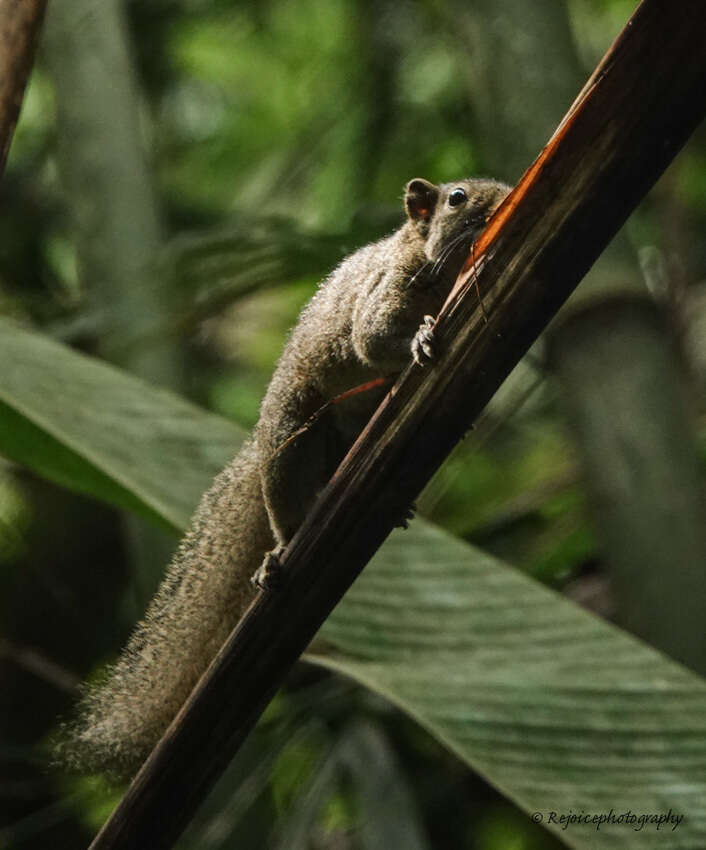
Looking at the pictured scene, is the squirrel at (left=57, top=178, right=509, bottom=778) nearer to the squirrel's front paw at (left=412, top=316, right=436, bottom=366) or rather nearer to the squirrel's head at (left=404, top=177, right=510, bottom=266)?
the squirrel's head at (left=404, top=177, right=510, bottom=266)

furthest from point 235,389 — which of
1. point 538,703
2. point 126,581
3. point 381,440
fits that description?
point 381,440

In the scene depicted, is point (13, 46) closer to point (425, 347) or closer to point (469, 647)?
point (425, 347)

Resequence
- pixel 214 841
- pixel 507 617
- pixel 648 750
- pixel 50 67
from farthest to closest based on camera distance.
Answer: pixel 50 67 < pixel 214 841 < pixel 507 617 < pixel 648 750

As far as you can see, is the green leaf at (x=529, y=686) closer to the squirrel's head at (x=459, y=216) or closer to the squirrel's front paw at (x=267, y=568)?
the squirrel's front paw at (x=267, y=568)

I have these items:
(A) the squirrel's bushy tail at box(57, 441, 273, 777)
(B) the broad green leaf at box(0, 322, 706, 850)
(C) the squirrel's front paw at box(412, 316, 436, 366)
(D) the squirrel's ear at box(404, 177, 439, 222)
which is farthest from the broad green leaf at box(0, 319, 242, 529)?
(D) the squirrel's ear at box(404, 177, 439, 222)

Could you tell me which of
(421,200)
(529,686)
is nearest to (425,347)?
(529,686)

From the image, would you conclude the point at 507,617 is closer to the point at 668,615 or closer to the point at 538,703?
the point at 538,703
